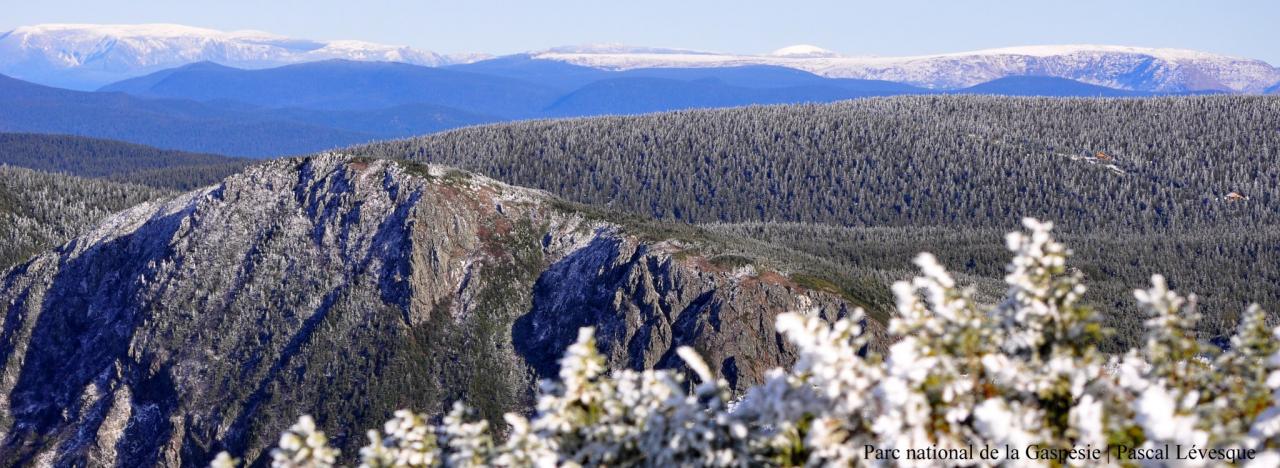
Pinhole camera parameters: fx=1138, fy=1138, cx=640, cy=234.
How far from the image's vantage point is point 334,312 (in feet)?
250

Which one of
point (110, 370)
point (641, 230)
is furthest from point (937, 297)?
point (110, 370)

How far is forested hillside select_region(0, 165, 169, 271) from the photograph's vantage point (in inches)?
5915

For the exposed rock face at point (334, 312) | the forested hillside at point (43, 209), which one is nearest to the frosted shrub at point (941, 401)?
the exposed rock face at point (334, 312)

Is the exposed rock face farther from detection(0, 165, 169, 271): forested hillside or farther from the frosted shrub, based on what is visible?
detection(0, 165, 169, 271): forested hillside

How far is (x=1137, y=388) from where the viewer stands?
14.6m

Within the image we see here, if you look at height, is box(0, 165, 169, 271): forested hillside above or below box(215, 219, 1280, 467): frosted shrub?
below

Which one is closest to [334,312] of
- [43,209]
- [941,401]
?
[941,401]

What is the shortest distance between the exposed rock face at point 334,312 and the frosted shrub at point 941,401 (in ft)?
164

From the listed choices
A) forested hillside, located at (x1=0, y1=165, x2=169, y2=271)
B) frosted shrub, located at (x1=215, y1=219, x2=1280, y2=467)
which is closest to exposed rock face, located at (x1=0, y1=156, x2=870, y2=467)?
frosted shrub, located at (x1=215, y1=219, x2=1280, y2=467)

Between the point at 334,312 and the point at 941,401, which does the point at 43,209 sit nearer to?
the point at 334,312

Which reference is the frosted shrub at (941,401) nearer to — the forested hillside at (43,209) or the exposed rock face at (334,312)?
the exposed rock face at (334,312)

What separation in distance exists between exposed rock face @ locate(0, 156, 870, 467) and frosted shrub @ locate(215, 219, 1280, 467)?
4991 centimetres

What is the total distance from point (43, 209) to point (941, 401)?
185m

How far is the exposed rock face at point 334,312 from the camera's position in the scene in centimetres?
7006
